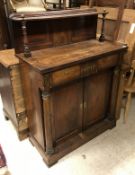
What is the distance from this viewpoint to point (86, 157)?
5.48 ft

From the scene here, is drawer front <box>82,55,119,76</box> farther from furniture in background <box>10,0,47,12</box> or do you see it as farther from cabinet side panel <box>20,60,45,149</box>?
furniture in background <box>10,0,47,12</box>

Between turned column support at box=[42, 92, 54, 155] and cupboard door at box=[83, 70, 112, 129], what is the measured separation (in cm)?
40

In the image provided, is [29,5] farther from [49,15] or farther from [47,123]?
[47,123]

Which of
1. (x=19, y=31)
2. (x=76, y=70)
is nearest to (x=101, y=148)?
(x=76, y=70)

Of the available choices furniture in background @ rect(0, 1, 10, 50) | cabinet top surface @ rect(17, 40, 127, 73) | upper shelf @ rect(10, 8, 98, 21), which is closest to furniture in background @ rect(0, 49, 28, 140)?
cabinet top surface @ rect(17, 40, 127, 73)

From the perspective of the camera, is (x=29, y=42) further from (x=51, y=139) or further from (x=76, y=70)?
(x=51, y=139)

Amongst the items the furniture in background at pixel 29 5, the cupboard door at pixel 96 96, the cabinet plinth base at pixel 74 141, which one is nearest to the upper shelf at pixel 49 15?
the cupboard door at pixel 96 96

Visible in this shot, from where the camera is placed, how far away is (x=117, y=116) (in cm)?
209

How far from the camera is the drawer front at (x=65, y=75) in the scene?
1.28m

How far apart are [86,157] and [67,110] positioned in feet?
1.61

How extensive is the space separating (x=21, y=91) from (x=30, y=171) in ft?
2.26

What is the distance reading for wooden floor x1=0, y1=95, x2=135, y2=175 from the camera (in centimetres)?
154

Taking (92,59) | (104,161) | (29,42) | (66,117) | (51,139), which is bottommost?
(104,161)

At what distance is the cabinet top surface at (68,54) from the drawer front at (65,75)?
0.05 metres
